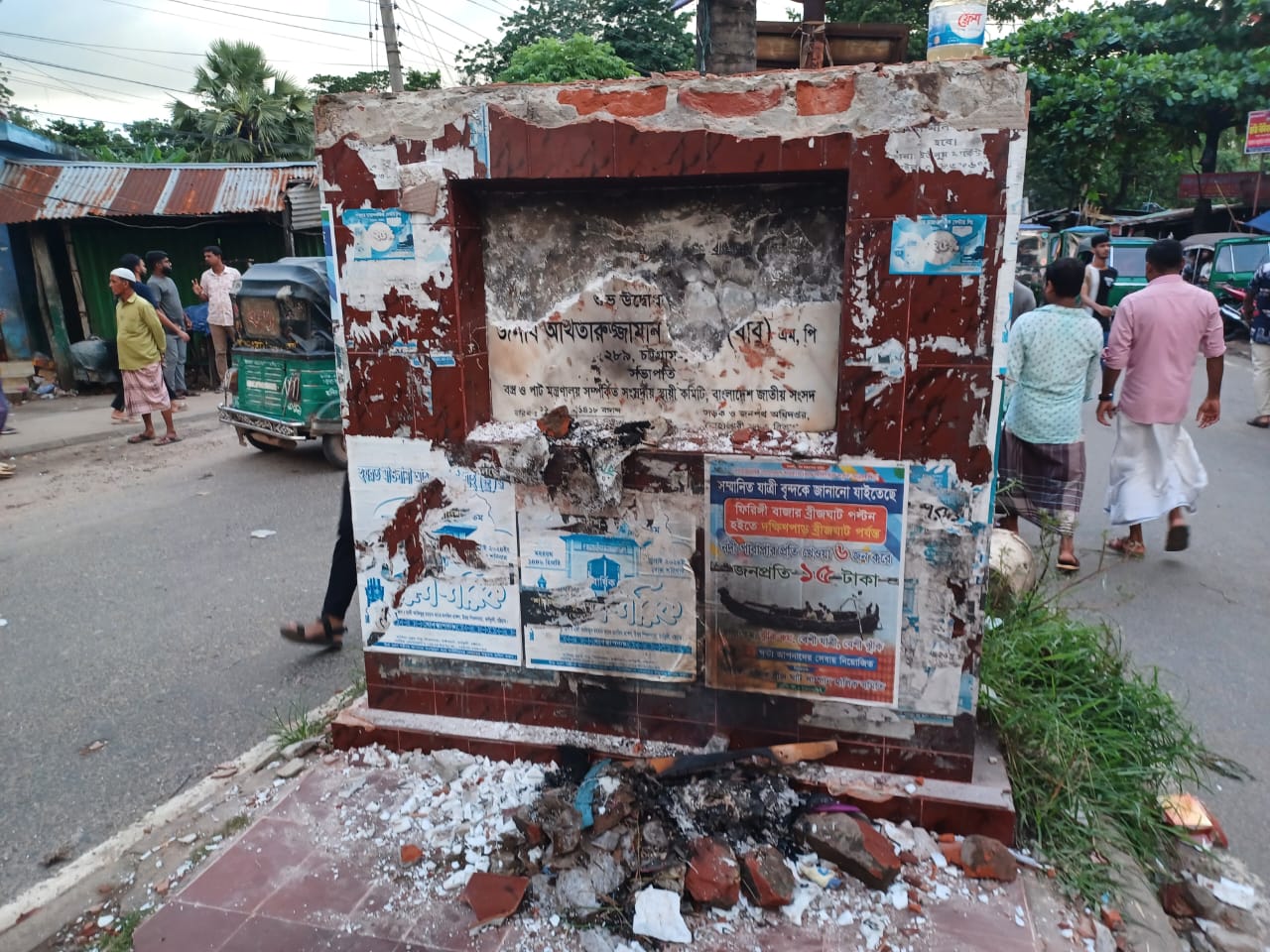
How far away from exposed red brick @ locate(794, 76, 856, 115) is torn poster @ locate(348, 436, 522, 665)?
1430 mm

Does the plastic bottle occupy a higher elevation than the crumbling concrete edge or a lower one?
higher

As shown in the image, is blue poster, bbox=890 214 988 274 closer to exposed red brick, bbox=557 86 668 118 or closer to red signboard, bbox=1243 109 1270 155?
exposed red brick, bbox=557 86 668 118

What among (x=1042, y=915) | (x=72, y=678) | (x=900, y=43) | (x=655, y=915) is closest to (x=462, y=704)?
(x=655, y=915)

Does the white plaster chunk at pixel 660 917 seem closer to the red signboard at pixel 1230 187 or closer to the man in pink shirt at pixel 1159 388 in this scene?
the man in pink shirt at pixel 1159 388

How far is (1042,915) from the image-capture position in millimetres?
2273

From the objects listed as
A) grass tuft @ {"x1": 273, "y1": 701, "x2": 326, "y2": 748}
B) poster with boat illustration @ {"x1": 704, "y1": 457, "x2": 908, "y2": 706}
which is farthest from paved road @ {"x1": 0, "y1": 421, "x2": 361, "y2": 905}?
poster with boat illustration @ {"x1": 704, "y1": 457, "x2": 908, "y2": 706}

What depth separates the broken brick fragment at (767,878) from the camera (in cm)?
227

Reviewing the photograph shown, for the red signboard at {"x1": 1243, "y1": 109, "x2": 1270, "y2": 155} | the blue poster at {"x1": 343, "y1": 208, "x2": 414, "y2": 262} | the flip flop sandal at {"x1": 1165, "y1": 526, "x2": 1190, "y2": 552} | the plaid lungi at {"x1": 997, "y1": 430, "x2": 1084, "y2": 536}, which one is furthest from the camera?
the red signboard at {"x1": 1243, "y1": 109, "x2": 1270, "y2": 155}

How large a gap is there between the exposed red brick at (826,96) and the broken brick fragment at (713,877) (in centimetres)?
203

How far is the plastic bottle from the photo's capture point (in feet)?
8.46

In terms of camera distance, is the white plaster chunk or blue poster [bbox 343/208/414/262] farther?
blue poster [bbox 343/208/414/262]

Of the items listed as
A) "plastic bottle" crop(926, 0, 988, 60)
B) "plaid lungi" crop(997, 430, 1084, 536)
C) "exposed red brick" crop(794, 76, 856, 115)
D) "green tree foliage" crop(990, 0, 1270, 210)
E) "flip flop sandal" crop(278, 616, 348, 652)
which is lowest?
"flip flop sandal" crop(278, 616, 348, 652)

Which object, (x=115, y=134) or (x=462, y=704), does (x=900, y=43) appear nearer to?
(x=462, y=704)

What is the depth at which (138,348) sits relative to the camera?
9.08 m
